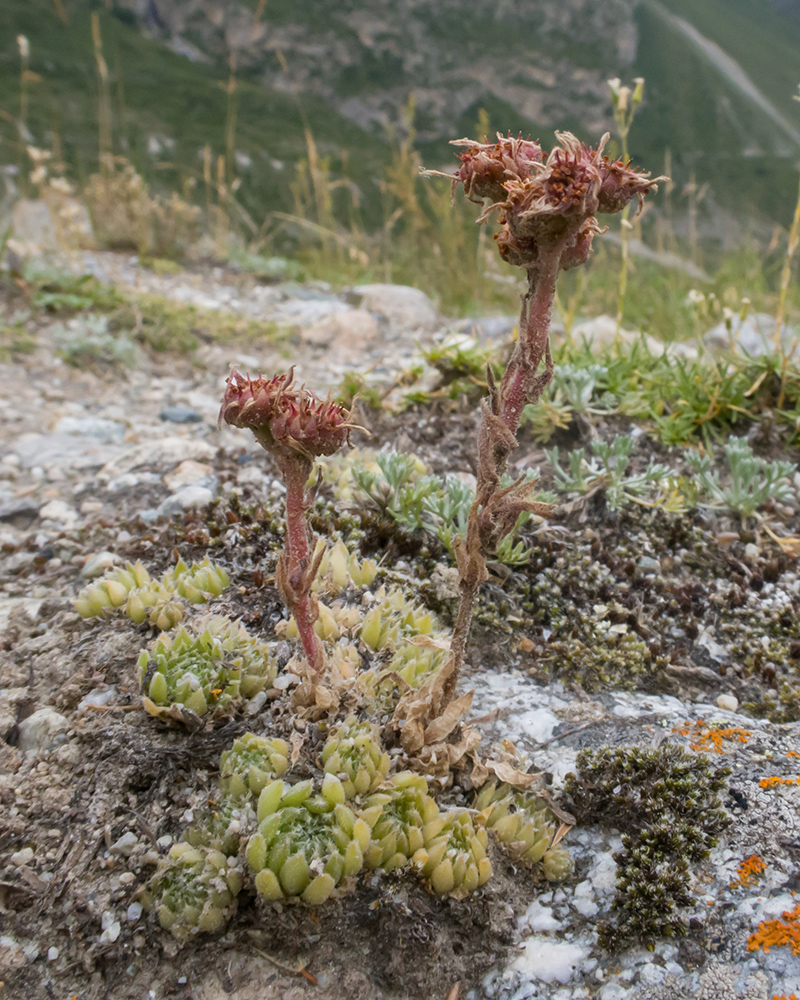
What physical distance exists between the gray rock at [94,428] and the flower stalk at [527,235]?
3.58m

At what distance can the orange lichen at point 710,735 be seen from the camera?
2268 mm

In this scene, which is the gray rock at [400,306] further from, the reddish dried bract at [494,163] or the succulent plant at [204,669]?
the reddish dried bract at [494,163]

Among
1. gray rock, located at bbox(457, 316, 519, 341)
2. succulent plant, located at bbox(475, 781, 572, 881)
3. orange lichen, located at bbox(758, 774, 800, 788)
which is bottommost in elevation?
succulent plant, located at bbox(475, 781, 572, 881)

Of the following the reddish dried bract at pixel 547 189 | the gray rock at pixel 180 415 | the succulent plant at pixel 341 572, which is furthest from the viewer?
the gray rock at pixel 180 415

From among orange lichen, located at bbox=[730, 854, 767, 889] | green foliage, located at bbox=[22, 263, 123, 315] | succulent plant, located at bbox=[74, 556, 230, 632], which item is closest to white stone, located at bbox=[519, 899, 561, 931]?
orange lichen, located at bbox=[730, 854, 767, 889]

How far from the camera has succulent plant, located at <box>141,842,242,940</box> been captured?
73.2 inches

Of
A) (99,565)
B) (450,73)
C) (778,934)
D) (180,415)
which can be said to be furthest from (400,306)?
(450,73)

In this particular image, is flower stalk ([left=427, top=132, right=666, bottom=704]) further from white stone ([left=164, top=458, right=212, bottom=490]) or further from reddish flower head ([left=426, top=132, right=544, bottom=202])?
white stone ([left=164, top=458, right=212, bottom=490])

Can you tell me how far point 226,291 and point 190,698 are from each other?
6.10 meters

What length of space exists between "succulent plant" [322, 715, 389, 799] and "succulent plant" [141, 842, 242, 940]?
0.38m

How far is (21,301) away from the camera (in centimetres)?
621

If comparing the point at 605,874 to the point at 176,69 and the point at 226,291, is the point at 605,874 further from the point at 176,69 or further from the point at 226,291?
the point at 176,69

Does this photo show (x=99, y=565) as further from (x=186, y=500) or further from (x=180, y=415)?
(x=180, y=415)

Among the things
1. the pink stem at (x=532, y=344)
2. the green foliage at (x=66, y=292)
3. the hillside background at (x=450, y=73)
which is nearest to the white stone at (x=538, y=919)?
the pink stem at (x=532, y=344)
